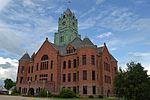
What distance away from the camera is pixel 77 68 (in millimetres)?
58625

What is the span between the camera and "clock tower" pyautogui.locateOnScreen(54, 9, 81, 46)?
82.3 meters

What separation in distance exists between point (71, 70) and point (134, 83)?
29.3 meters

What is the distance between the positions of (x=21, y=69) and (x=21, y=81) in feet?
14.2

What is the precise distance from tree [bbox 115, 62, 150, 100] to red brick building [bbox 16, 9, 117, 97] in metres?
21.2

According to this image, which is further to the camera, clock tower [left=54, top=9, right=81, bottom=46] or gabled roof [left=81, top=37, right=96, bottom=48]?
clock tower [left=54, top=9, right=81, bottom=46]


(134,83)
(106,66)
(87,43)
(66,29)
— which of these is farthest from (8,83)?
(134,83)

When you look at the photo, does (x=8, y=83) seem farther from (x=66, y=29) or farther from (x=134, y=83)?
(x=134, y=83)

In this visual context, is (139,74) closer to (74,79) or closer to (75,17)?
(74,79)

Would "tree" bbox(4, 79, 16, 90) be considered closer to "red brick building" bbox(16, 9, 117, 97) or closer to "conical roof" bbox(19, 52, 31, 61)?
"conical roof" bbox(19, 52, 31, 61)

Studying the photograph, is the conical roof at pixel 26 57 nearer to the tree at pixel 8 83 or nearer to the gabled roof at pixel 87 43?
the gabled roof at pixel 87 43

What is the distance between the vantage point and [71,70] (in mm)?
60156

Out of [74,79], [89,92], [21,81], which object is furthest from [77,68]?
[21,81]

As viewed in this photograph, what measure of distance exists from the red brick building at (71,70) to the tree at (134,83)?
21246mm

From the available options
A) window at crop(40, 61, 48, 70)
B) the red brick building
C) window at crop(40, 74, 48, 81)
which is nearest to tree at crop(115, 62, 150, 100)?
the red brick building
